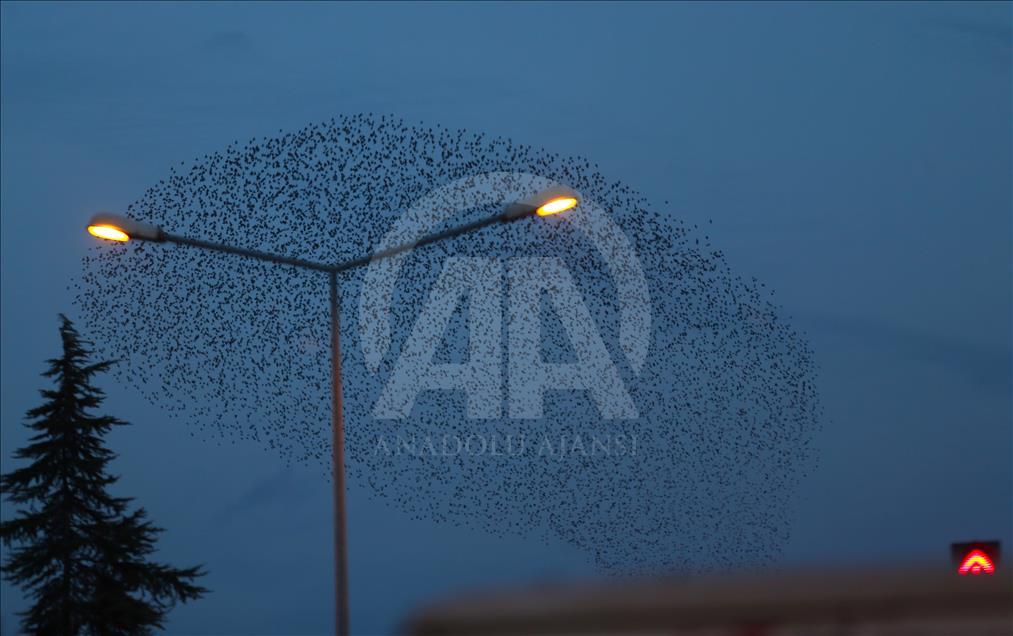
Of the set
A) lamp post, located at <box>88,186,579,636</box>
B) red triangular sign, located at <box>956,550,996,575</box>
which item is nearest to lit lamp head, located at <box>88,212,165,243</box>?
lamp post, located at <box>88,186,579,636</box>

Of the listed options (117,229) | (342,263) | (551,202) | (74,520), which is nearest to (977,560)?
(551,202)

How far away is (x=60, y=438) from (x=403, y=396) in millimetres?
9925

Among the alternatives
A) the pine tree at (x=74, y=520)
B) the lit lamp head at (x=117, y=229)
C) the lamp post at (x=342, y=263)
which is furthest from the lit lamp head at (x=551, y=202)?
the pine tree at (x=74, y=520)

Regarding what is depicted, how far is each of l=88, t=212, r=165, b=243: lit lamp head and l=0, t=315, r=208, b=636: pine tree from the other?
17.2m

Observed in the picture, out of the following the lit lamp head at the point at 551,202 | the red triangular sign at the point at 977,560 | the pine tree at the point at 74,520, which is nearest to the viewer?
the red triangular sign at the point at 977,560

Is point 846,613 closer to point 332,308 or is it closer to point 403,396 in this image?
point 332,308

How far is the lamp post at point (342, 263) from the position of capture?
1307 centimetres

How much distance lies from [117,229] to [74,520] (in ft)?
61.0

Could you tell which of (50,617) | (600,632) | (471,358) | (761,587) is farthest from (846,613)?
(50,617)

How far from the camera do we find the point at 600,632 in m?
3.45

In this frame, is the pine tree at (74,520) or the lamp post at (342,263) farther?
the pine tree at (74,520)

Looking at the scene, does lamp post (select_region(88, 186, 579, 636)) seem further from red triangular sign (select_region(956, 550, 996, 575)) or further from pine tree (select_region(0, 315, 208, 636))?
pine tree (select_region(0, 315, 208, 636))

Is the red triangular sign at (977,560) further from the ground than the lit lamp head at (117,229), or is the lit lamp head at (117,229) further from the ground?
the lit lamp head at (117,229)

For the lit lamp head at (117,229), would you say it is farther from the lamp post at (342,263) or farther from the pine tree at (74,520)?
the pine tree at (74,520)
